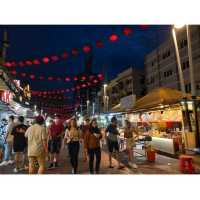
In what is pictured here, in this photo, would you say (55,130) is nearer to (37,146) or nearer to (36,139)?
(36,139)

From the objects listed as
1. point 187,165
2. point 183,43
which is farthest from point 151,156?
point 183,43

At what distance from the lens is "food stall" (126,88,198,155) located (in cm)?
1330

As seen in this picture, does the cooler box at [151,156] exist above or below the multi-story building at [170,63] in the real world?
below

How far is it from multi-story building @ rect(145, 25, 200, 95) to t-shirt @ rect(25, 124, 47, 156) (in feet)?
78.4

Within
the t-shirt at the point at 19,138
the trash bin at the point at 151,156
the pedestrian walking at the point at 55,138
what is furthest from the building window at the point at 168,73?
the t-shirt at the point at 19,138

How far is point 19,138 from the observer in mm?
10102

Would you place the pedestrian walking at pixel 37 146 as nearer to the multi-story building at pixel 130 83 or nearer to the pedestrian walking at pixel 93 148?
the pedestrian walking at pixel 93 148

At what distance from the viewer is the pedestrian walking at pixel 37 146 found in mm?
7879

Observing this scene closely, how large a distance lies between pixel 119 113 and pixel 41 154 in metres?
12.9

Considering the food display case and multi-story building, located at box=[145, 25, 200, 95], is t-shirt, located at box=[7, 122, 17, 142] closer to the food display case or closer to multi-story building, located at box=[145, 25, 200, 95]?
the food display case

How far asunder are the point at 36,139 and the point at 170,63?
30.3m
